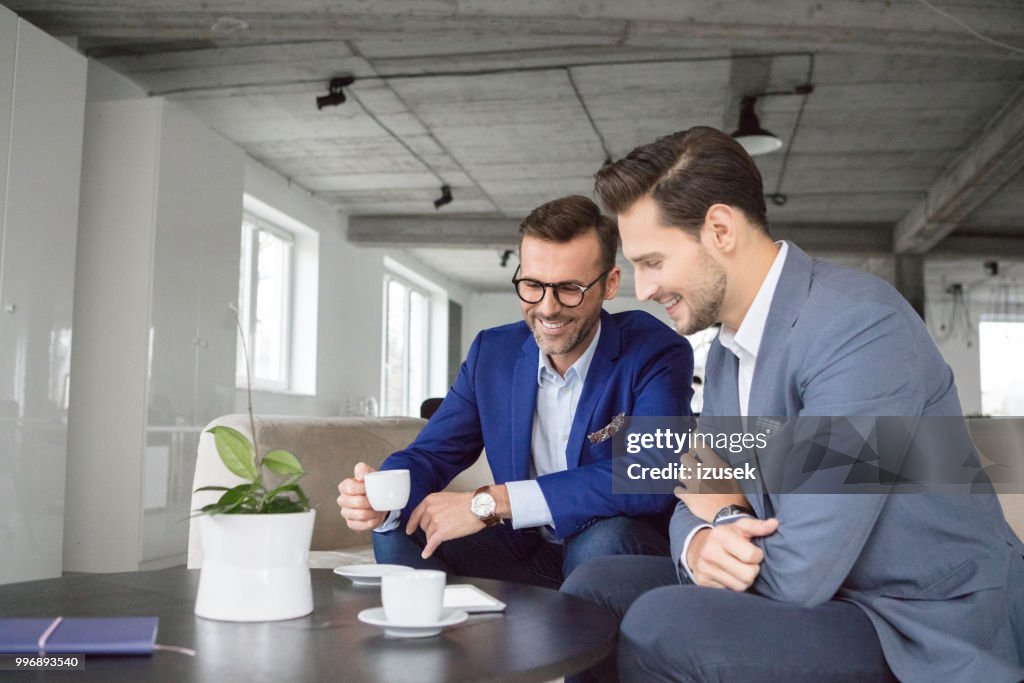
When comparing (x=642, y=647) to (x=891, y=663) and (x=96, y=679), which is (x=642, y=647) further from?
(x=96, y=679)

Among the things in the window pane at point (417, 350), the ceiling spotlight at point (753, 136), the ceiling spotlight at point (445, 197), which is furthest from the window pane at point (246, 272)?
the window pane at point (417, 350)

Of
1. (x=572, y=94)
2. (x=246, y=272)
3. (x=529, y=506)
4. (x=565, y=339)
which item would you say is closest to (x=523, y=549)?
(x=529, y=506)

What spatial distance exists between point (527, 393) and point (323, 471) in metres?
0.92

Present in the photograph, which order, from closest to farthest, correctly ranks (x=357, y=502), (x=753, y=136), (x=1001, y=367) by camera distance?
1. (x=357, y=502)
2. (x=753, y=136)
3. (x=1001, y=367)

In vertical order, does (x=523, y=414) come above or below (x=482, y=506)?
above

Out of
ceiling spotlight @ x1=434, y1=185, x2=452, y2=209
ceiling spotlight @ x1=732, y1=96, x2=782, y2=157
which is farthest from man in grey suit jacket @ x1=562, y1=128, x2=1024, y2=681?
ceiling spotlight @ x1=434, y1=185, x2=452, y2=209

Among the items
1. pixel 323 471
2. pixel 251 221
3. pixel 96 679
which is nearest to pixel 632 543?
pixel 96 679

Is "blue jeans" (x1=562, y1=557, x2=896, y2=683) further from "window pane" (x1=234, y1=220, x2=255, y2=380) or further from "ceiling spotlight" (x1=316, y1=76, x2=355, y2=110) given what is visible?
"window pane" (x1=234, y1=220, x2=255, y2=380)

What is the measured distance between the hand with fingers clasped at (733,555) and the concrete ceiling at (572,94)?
3587mm

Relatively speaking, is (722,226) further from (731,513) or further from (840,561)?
(840,561)

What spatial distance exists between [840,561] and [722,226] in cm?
53

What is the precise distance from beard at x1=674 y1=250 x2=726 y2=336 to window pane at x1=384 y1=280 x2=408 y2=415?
10.1m

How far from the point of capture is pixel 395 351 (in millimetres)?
11961

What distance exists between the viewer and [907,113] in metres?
6.60
